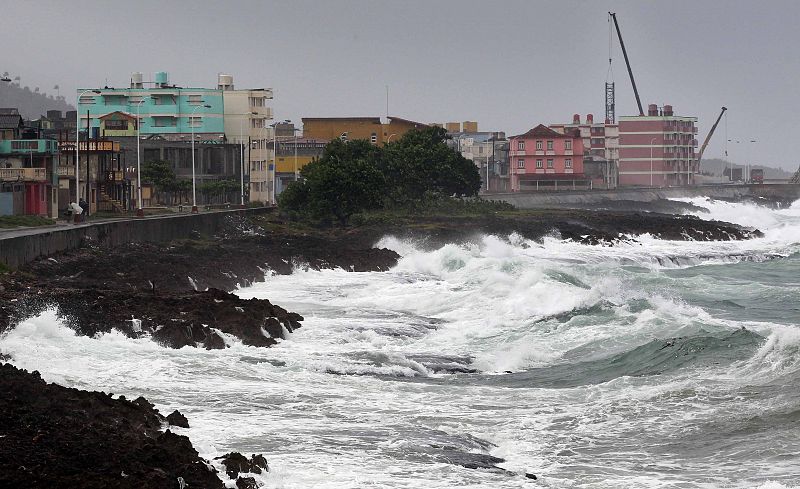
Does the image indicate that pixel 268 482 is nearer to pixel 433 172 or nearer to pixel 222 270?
pixel 222 270

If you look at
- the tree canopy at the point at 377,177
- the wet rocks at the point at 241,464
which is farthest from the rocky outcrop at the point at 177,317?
the tree canopy at the point at 377,177

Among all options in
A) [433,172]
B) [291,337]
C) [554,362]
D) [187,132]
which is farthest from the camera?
[187,132]

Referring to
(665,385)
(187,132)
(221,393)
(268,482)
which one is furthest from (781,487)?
(187,132)

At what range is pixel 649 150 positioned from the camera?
183125 millimetres

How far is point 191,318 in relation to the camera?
32.5 m

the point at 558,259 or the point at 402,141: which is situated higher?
the point at 402,141

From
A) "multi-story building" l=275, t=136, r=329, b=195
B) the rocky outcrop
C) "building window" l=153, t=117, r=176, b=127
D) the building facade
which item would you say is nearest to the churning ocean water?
the rocky outcrop

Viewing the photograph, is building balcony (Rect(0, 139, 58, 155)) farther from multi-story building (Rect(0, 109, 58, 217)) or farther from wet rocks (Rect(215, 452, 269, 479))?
wet rocks (Rect(215, 452, 269, 479))

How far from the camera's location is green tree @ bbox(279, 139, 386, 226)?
85938 mm

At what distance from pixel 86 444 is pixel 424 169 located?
269ft

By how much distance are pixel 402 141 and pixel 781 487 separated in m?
85.4

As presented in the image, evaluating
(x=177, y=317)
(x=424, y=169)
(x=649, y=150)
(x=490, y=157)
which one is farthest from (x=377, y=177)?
(x=649, y=150)

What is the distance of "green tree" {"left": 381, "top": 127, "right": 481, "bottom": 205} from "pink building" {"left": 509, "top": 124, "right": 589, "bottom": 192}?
52.3 metres

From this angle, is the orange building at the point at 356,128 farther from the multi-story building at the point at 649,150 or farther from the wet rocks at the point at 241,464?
the wet rocks at the point at 241,464
